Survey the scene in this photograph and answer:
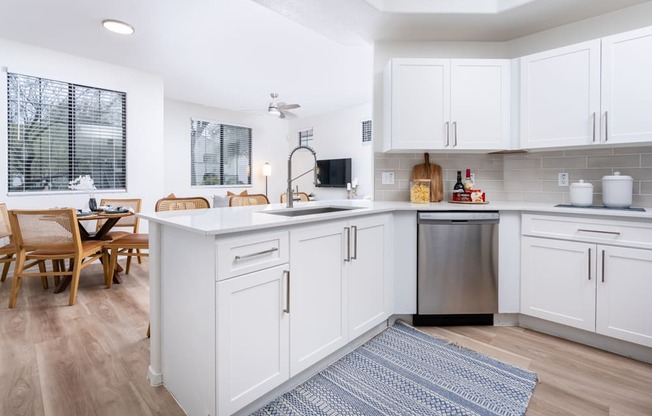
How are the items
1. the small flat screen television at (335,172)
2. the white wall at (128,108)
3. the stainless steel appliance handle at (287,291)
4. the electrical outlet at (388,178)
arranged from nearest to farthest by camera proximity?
the stainless steel appliance handle at (287,291), the electrical outlet at (388,178), the white wall at (128,108), the small flat screen television at (335,172)

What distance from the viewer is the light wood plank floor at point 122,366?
1.58 m

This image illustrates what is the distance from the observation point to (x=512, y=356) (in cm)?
203

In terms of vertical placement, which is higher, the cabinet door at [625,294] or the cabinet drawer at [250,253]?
the cabinet drawer at [250,253]

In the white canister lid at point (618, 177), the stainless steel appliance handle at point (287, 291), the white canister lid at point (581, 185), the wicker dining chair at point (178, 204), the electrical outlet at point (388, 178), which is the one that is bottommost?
the stainless steel appliance handle at point (287, 291)

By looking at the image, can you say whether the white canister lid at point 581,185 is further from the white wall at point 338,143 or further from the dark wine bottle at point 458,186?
the white wall at point 338,143

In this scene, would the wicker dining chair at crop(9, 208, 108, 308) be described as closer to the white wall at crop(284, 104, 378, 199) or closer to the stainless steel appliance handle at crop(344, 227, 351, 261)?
the stainless steel appliance handle at crop(344, 227, 351, 261)

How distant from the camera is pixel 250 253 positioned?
1404 millimetres

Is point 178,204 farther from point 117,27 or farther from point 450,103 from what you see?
point 450,103

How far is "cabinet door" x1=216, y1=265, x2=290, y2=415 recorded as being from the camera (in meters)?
1.32

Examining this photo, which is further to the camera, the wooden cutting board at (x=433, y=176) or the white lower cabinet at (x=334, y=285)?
the wooden cutting board at (x=433, y=176)

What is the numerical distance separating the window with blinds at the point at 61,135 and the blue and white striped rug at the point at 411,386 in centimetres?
418

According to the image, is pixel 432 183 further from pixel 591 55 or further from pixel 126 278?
pixel 126 278

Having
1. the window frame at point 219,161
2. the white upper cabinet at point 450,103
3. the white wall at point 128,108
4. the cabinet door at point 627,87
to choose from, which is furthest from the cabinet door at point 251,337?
the window frame at point 219,161

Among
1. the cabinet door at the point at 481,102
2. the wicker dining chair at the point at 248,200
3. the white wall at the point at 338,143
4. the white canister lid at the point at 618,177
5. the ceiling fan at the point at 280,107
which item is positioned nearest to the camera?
the white canister lid at the point at 618,177
